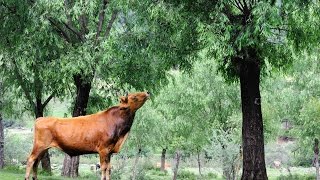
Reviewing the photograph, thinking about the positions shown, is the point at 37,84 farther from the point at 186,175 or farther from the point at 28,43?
the point at 186,175

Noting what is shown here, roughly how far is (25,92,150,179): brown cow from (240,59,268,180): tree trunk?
16.3 ft

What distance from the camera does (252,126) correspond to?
13.3m

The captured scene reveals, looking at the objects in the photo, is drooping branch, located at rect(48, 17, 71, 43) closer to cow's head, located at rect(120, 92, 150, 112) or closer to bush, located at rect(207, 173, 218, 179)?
cow's head, located at rect(120, 92, 150, 112)

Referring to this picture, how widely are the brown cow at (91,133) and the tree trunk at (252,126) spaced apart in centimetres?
497

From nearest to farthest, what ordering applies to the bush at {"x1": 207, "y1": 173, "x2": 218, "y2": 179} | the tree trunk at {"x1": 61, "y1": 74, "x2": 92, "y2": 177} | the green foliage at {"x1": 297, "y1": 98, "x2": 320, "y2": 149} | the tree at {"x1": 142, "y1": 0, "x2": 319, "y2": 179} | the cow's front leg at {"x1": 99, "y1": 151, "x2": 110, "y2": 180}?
the cow's front leg at {"x1": 99, "y1": 151, "x2": 110, "y2": 180}, the tree at {"x1": 142, "y1": 0, "x2": 319, "y2": 179}, the tree trunk at {"x1": 61, "y1": 74, "x2": 92, "y2": 177}, the green foliage at {"x1": 297, "y1": 98, "x2": 320, "y2": 149}, the bush at {"x1": 207, "y1": 173, "x2": 218, "y2": 179}

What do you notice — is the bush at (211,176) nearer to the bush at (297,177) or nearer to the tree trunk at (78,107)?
the bush at (297,177)

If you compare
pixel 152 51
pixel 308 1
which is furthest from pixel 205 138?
pixel 308 1

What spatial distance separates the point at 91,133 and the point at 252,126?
5649 millimetres

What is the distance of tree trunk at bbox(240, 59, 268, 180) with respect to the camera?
1322cm

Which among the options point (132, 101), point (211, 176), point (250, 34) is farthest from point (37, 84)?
point (211, 176)

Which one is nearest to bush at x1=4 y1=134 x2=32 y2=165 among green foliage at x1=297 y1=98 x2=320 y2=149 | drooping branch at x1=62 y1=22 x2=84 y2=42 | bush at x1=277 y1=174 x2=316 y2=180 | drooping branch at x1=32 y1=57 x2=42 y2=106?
bush at x1=277 y1=174 x2=316 y2=180

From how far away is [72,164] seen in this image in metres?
17.2

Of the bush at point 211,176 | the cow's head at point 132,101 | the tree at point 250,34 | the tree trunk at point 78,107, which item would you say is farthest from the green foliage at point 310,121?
the cow's head at point 132,101

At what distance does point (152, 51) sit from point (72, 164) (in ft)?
17.2
